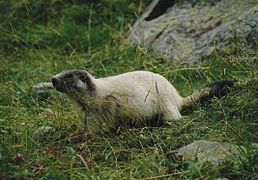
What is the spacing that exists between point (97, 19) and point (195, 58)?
7.46 feet

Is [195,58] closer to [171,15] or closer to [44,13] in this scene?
[171,15]

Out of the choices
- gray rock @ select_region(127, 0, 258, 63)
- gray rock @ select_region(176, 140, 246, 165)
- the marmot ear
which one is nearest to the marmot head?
the marmot ear

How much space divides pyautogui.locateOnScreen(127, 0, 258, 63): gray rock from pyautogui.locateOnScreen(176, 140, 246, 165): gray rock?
7.15 ft

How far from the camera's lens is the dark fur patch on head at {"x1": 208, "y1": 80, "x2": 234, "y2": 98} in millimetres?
5020

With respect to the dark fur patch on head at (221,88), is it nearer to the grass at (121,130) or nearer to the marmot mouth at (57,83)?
the grass at (121,130)

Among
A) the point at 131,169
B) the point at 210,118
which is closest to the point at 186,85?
the point at 210,118

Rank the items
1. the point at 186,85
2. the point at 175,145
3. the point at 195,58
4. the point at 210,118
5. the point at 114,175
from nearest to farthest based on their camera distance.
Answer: the point at 114,175
the point at 175,145
the point at 210,118
the point at 186,85
the point at 195,58

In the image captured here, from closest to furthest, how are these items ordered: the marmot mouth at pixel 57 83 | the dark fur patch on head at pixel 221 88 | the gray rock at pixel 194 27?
the marmot mouth at pixel 57 83 → the dark fur patch on head at pixel 221 88 → the gray rock at pixel 194 27

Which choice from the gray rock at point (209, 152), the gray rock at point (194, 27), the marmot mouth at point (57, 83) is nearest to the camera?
the gray rock at point (209, 152)

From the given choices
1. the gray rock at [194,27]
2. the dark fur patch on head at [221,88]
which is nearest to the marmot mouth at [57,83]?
the dark fur patch on head at [221,88]

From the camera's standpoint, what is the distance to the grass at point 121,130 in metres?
3.97

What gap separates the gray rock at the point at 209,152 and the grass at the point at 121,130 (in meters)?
0.06

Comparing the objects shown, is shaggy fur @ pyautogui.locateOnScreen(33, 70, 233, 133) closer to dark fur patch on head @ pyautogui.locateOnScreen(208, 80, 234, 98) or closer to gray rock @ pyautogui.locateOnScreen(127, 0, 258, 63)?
dark fur patch on head @ pyautogui.locateOnScreen(208, 80, 234, 98)

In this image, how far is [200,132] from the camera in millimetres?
4473
